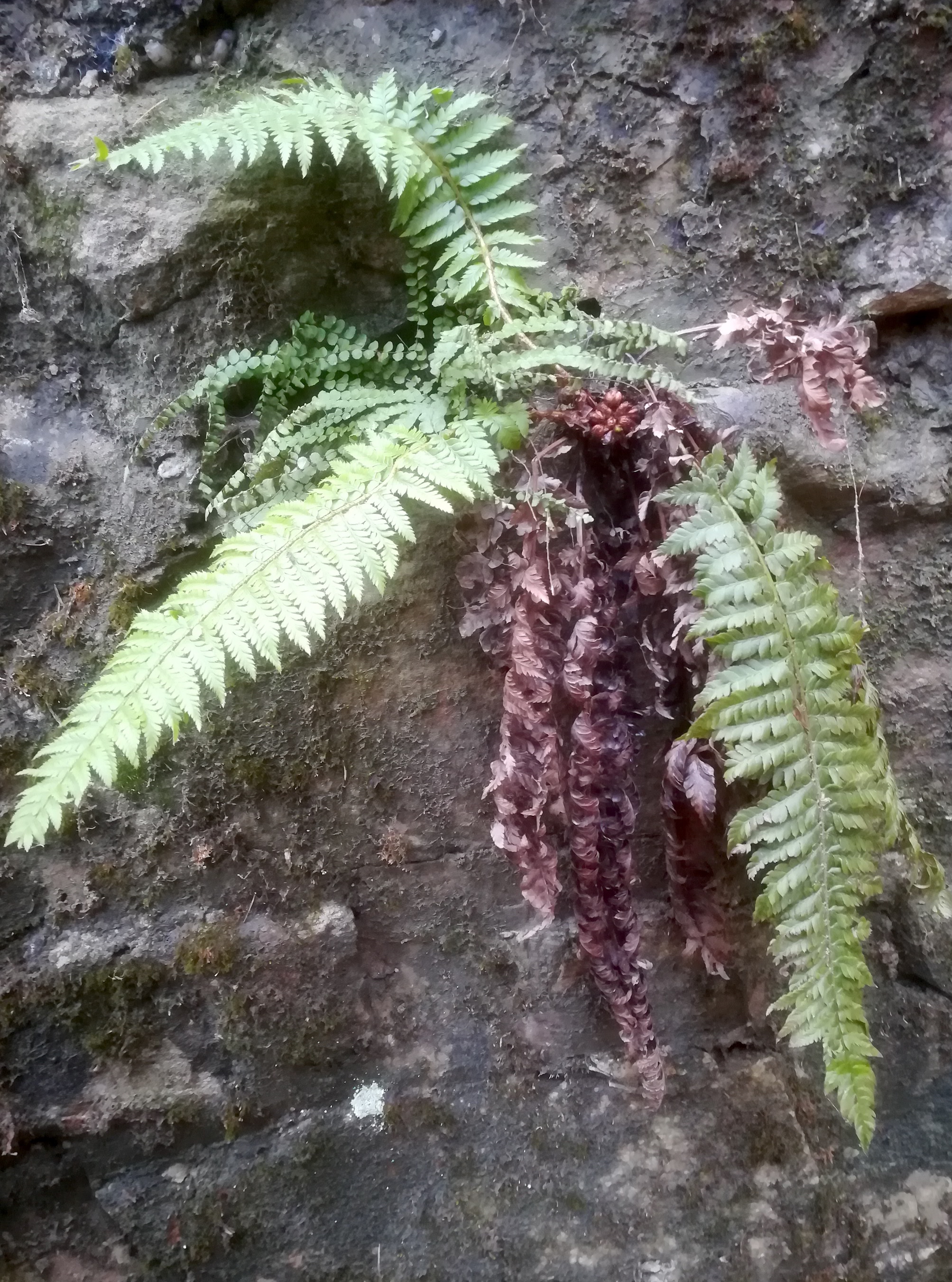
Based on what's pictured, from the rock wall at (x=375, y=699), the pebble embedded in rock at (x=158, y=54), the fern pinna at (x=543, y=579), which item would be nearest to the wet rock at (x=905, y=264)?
the rock wall at (x=375, y=699)

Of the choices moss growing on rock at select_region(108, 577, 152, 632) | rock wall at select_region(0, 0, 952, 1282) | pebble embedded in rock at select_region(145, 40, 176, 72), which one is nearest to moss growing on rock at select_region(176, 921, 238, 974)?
rock wall at select_region(0, 0, 952, 1282)

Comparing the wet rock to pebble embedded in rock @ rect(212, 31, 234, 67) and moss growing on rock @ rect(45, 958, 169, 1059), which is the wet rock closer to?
pebble embedded in rock @ rect(212, 31, 234, 67)

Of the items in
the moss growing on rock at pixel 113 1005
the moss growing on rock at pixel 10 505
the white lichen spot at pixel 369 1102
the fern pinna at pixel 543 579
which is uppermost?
the moss growing on rock at pixel 10 505

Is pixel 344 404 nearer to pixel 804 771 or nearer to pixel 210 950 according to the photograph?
pixel 804 771

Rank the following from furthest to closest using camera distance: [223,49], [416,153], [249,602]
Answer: [223,49] < [416,153] < [249,602]

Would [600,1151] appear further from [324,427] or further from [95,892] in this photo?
[324,427]

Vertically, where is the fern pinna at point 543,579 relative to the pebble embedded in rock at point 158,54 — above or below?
below

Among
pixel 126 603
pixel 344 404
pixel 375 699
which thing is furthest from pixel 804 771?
pixel 126 603

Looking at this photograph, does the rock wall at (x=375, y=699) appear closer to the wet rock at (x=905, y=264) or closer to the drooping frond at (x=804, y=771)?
the wet rock at (x=905, y=264)
